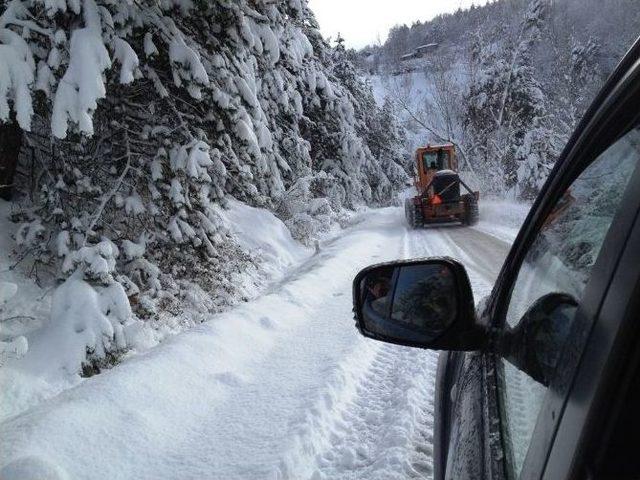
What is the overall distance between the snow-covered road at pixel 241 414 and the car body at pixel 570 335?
4.73ft

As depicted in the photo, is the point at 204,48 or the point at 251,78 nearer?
the point at 204,48

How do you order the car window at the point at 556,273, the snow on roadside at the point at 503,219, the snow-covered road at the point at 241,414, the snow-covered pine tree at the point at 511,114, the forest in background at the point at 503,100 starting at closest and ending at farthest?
the car window at the point at 556,273 < the snow-covered road at the point at 241,414 < the snow on roadside at the point at 503,219 < the forest in background at the point at 503,100 < the snow-covered pine tree at the point at 511,114

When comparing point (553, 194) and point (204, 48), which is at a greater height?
point (204, 48)

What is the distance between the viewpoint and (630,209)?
2.44ft

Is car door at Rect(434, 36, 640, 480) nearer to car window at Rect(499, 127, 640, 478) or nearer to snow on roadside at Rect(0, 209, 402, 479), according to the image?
car window at Rect(499, 127, 640, 478)

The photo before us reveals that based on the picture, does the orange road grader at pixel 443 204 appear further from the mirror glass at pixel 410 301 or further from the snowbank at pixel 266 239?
the mirror glass at pixel 410 301

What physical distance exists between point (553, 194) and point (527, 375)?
1.50ft

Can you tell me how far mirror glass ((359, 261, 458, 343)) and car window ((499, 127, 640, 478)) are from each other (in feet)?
0.65

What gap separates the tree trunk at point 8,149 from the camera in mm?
5473

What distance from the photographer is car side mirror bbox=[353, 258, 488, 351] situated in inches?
51.0

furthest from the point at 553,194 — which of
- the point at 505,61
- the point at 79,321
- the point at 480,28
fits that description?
the point at 480,28

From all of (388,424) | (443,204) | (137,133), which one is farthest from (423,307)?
(443,204)

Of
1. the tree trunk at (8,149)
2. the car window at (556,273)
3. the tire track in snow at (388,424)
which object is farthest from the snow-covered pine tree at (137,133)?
the car window at (556,273)

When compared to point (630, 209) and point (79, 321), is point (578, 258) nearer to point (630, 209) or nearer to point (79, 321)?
point (630, 209)
